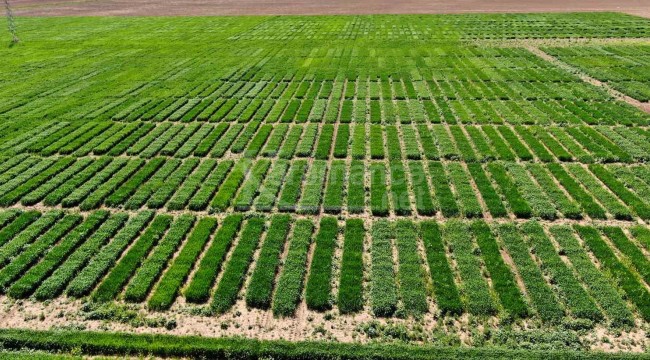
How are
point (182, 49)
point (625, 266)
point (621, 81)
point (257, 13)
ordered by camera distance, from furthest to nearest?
point (257, 13)
point (182, 49)
point (621, 81)
point (625, 266)

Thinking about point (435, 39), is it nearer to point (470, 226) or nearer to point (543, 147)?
point (543, 147)

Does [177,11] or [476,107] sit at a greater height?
[177,11]

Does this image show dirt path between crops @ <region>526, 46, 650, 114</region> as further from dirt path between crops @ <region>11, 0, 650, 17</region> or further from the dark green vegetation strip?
dirt path between crops @ <region>11, 0, 650, 17</region>

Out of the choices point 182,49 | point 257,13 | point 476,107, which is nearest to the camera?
point 476,107

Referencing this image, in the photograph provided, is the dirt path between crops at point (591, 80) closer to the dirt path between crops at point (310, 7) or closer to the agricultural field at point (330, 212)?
the agricultural field at point (330, 212)

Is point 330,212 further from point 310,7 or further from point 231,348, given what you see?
point 310,7

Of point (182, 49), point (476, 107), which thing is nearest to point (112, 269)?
point (476, 107)

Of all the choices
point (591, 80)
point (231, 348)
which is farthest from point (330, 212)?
point (591, 80)

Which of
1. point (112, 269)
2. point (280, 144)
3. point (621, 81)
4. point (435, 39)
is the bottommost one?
point (112, 269)
